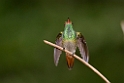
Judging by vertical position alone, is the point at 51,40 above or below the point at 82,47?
above

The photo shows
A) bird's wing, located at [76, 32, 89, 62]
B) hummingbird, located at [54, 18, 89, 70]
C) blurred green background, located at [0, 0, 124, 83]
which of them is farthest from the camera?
blurred green background, located at [0, 0, 124, 83]

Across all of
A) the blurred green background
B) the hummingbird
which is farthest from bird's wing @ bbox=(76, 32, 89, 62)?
the blurred green background

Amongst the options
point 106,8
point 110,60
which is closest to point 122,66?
point 110,60

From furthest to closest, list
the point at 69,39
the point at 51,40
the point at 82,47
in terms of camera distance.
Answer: the point at 51,40, the point at 69,39, the point at 82,47

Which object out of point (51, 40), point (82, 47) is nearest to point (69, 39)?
point (82, 47)

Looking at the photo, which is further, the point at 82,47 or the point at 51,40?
the point at 51,40

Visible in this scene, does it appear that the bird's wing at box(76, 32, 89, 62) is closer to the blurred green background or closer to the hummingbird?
the hummingbird

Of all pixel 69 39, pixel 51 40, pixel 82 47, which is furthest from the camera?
pixel 51 40

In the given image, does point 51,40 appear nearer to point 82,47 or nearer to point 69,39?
point 69,39
